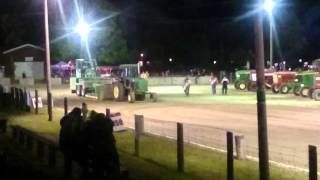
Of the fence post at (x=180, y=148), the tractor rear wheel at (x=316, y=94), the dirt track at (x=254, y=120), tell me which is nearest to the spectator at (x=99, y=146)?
the fence post at (x=180, y=148)

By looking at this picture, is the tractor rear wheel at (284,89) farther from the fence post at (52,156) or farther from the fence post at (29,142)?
the fence post at (52,156)

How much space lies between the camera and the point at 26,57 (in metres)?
95.9

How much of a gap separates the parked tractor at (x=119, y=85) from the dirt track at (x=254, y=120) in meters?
4.35

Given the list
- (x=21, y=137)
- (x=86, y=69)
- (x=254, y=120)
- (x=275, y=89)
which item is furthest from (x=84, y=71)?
(x=21, y=137)

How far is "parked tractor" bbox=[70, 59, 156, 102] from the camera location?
4300 centimetres

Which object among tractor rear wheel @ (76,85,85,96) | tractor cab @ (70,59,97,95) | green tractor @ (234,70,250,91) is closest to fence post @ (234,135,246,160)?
tractor rear wheel @ (76,85,85,96)

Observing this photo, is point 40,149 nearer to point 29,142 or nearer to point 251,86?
point 29,142

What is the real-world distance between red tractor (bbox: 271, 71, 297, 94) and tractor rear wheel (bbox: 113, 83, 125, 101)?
1455 cm

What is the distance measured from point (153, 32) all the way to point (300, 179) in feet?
345

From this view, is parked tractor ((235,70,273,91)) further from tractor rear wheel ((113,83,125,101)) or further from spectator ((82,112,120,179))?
spectator ((82,112,120,179))

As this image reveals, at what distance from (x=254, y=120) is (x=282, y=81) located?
25.8 metres

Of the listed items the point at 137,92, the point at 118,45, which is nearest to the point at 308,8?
the point at 118,45

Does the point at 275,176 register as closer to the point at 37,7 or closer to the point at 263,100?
the point at 263,100

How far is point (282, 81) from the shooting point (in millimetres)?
52000
